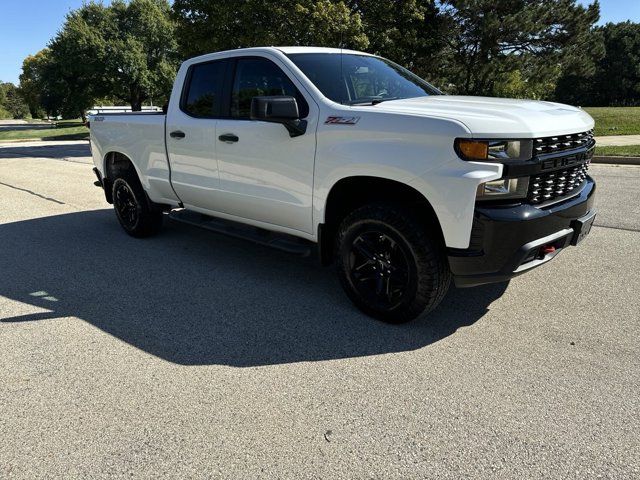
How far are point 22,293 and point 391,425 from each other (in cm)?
360

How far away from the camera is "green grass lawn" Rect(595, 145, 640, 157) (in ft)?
39.6

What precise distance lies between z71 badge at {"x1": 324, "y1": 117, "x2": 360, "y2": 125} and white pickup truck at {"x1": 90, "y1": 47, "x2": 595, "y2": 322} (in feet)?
0.04

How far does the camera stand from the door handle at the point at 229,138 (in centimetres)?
422

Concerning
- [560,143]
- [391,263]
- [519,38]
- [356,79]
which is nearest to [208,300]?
[391,263]

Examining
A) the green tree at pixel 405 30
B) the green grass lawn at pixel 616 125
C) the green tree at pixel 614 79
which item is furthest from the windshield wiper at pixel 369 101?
the green tree at pixel 614 79

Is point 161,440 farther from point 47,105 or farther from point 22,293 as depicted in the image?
point 47,105

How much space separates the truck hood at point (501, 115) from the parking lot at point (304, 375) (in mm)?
1390

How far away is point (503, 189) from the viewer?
291 cm

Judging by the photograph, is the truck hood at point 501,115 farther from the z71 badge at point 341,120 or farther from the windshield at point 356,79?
the windshield at point 356,79

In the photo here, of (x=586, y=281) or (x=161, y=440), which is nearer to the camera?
(x=161, y=440)

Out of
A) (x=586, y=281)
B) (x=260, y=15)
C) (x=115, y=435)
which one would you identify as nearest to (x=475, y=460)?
(x=115, y=435)

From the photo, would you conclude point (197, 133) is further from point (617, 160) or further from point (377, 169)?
point (617, 160)

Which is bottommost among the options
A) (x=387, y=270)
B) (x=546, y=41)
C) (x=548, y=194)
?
(x=387, y=270)

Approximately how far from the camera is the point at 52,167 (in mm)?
13523
